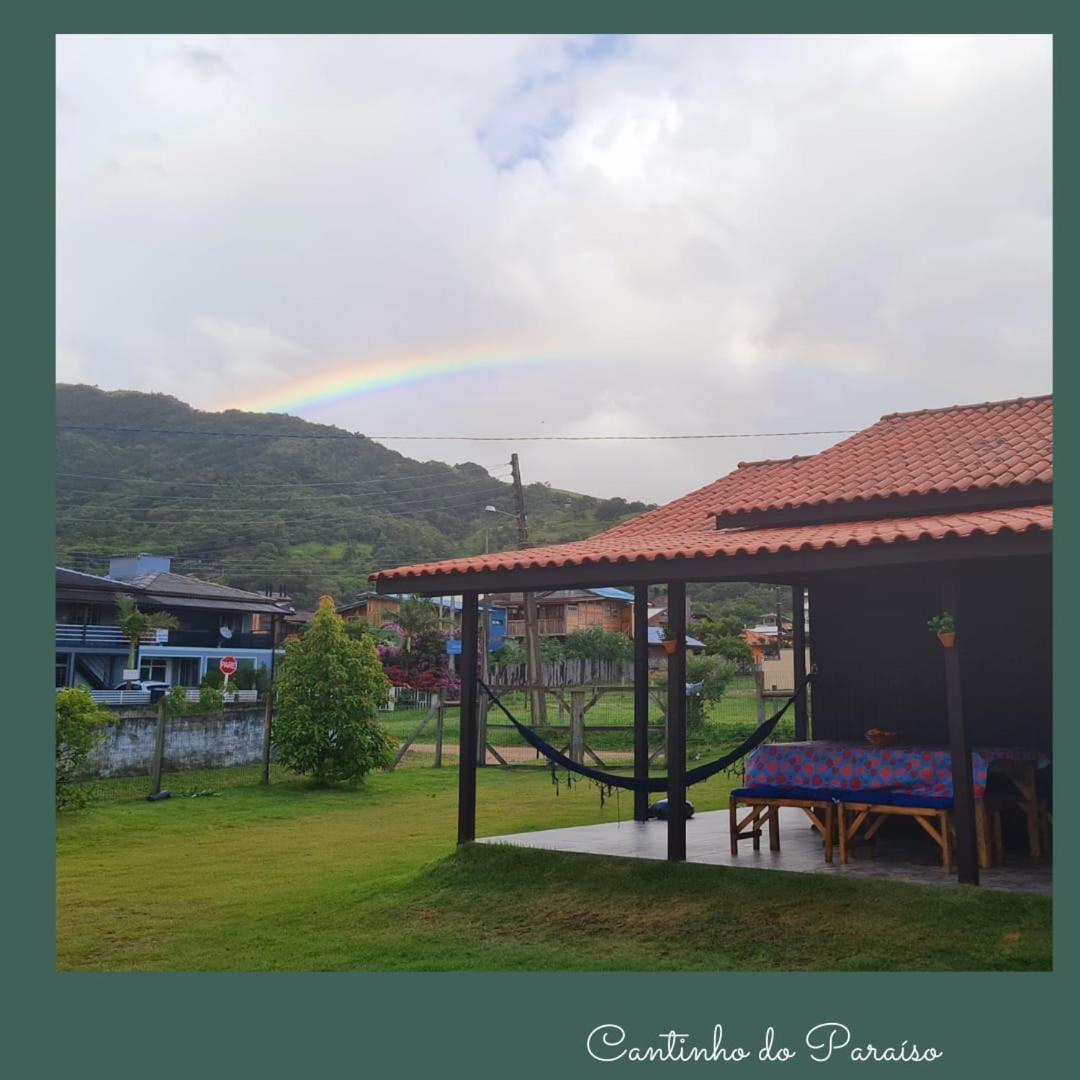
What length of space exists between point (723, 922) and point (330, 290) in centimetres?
1639

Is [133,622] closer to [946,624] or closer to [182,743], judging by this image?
[182,743]

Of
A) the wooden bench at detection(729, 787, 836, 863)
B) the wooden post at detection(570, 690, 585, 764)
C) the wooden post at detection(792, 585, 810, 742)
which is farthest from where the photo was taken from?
the wooden post at detection(570, 690, 585, 764)

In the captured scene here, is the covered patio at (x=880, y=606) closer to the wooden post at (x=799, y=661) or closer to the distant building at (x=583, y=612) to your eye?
the wooden post at (x=799, y=661)

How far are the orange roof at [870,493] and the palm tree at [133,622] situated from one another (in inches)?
768

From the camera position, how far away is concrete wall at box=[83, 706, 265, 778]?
525 inches

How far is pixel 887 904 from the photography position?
620 cm

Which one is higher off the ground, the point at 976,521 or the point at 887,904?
the point at 976,521

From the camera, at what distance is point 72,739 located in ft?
Answer: 38.3

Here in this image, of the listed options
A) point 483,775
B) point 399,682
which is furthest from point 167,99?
point 399,682

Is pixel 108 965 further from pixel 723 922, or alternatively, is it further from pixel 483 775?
pixel 483 775

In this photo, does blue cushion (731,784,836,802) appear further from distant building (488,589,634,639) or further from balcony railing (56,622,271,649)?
distant building (488,589,634,639)

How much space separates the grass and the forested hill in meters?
34.5

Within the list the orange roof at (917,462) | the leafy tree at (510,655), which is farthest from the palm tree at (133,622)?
the orange roof at (917,462)

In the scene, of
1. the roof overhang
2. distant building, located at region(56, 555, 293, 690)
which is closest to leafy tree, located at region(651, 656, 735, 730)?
the roof overhang
